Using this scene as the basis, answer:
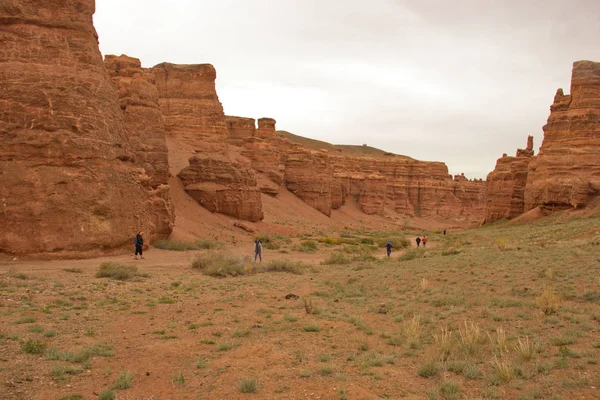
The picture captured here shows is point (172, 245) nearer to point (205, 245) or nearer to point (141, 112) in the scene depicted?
point (205, 245)

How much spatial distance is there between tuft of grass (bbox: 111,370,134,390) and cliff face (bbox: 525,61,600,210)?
39460 millimetres

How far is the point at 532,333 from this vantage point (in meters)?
8.69

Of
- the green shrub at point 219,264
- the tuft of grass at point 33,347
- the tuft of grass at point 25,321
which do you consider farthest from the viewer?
the green shrub at point 219,264

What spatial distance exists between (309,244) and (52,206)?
19037mm

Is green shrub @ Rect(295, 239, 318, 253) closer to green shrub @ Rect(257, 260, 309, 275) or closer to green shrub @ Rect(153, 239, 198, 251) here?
green shrub @ Rect(153, 239, 198, 251)

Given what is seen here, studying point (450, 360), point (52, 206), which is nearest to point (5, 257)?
point (52, 206)

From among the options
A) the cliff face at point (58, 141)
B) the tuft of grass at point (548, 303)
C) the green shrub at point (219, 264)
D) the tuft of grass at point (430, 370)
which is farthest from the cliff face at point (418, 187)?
the tuft of grass at point (430, 370)

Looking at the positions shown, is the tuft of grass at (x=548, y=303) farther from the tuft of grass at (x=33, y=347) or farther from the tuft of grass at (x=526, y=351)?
the tuft of grass at (x=33, y=347)

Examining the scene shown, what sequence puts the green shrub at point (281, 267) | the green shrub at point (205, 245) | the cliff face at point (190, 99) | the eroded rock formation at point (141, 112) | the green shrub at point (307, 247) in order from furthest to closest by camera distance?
the cliff face at point (190, 99)
the green shrub at point (307, 247)
the eroded rock formation at point (141, 112)
the green shrub at point (205, 245)
the green shrub at point (281, 267)

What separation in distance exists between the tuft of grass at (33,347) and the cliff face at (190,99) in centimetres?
3879

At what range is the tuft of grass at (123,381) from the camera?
6.51 m

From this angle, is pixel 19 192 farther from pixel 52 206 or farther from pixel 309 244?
pixel 309 244

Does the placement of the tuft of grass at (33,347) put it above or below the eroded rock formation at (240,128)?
below

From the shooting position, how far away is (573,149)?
129 feet
